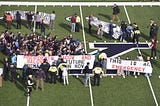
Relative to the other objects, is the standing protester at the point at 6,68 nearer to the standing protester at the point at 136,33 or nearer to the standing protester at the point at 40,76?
the standing protester at the point at 40,76

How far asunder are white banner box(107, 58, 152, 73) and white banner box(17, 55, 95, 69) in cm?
117

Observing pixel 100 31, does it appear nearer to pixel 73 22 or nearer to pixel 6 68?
pixel 73 22

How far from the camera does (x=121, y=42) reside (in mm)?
31047

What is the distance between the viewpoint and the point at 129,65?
27.2 m

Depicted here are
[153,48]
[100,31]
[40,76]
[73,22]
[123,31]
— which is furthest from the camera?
[73,22]

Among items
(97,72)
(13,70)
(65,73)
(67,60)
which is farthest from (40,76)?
(97,72)

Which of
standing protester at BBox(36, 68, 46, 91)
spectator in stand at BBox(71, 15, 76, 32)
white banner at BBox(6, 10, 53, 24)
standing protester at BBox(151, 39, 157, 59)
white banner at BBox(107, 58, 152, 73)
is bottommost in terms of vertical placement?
standing protester at BBox(36, 68, 46, 91)

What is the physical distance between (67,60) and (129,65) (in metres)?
3.63

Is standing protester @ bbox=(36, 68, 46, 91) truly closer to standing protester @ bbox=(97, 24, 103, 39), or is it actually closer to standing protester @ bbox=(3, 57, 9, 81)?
standing protester @ bbox=(3, 57, 9, 81)

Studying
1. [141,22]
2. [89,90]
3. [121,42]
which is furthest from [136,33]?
[89,90]

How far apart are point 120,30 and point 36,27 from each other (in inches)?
229

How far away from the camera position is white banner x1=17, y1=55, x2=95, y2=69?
26891mm

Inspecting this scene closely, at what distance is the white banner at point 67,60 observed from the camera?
26.9 metres

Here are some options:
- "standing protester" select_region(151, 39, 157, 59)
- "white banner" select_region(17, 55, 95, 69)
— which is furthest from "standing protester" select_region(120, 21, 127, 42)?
"white banner" select_region(17, 55, 95, 69)
